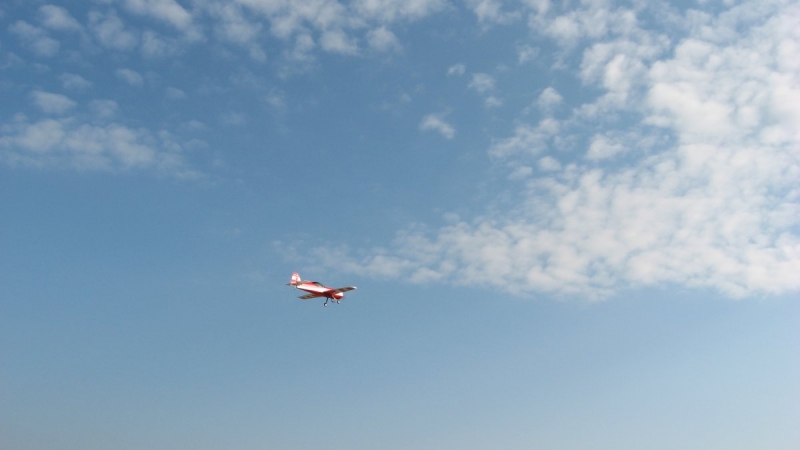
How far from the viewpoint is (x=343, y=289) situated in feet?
436

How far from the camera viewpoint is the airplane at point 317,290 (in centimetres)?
13062

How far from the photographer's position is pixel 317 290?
133m

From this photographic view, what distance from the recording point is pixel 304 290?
132125mm

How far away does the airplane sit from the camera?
13062 cm

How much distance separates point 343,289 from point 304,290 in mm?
6809
